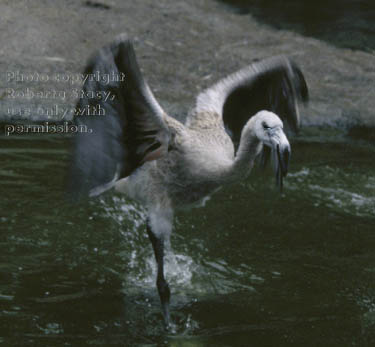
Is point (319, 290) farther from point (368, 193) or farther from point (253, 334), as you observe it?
point (368, 193)

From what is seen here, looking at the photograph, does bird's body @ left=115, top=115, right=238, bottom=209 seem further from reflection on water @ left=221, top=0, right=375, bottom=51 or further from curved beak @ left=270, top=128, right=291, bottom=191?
reflection on water @ left=221, top=0, right=375, bottom=51

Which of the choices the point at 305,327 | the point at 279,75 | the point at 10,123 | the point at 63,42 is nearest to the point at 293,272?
the point at 305,327

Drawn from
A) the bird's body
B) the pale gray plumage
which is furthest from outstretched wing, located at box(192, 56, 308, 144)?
the bird's body

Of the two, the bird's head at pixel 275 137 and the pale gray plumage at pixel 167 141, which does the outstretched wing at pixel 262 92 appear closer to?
the pale gray plumage at pixel 167 141

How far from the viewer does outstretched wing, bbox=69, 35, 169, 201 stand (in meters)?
3.63

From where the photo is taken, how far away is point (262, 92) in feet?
15.8

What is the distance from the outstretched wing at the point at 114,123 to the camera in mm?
3635

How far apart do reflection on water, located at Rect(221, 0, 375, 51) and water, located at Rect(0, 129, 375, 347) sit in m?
3.39

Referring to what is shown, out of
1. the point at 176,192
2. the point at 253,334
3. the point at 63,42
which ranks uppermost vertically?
the point at 63,42

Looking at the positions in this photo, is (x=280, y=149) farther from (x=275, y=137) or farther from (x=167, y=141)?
(x=167, y=141)

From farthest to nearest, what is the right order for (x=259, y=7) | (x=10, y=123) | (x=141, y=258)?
(x=259, y=7)
(x=10, y=123)
(x=141, y=258)

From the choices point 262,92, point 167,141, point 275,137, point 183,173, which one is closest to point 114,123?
point 167,141

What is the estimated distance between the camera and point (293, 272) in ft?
14.7

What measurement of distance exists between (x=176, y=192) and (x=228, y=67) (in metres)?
3.73
